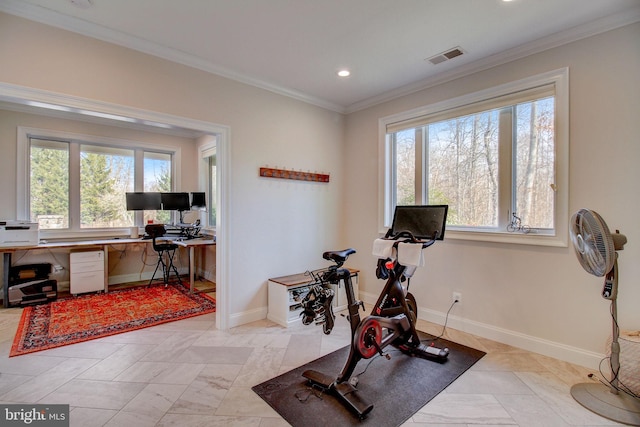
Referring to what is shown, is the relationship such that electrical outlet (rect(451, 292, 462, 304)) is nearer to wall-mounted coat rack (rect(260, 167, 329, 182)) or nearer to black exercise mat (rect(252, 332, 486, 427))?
black exercise mat (rect(252, 332, 486, 427))

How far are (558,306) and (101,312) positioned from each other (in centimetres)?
478

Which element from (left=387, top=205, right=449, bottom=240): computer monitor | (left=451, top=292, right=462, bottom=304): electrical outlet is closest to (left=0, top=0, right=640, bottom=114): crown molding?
(left=387, top=205, right=449, bottom=240): computer monitor

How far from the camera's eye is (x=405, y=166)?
3742 mm

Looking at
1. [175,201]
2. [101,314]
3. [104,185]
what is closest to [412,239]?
[101,314]

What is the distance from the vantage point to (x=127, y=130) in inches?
200

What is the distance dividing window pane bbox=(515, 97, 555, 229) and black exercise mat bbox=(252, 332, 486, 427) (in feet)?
4.36

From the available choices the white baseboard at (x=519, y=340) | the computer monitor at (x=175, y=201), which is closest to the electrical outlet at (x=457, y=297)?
the white baseboard at (x=519, y=340)

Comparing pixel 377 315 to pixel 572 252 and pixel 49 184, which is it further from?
pixel 49 184

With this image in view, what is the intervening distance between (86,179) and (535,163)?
19.7 feet

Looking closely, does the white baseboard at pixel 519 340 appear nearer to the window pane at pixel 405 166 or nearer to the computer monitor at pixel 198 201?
the window pane at pixel 405 166

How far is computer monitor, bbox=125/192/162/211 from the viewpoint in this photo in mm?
4949

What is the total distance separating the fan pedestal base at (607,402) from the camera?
183 cm

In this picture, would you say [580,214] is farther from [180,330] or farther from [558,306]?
[180,330]

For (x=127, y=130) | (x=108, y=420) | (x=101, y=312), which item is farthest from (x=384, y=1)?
(x=127, y=130)
